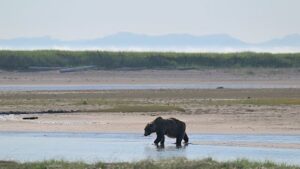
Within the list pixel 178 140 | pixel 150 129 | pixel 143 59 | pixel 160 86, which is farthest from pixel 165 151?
pixel 143 59

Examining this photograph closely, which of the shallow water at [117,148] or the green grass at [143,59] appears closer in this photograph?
the shallow water at [117,148]

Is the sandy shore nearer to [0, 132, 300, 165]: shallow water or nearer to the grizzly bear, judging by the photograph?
the grizzly bear

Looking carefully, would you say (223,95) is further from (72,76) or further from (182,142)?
(72,76)

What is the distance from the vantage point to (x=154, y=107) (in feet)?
103

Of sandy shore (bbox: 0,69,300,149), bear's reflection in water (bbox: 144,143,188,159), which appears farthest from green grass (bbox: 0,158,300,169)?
sandy shore (bbox: 0,69,300,149)

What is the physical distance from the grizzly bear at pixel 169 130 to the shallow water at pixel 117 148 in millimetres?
232

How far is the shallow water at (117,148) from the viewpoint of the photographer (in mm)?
20062

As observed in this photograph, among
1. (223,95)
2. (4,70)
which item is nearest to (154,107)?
(223,95)

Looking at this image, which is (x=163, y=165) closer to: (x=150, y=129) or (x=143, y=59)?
(x=150, y=129)

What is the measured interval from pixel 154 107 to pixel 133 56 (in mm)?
34079

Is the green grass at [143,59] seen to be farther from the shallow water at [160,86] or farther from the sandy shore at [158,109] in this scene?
the sandy shore at [158,109]

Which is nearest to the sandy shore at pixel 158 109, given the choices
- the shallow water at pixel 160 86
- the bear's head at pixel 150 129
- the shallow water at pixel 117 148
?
the shallow water at pixel 117 148

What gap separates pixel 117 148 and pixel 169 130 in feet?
6.50

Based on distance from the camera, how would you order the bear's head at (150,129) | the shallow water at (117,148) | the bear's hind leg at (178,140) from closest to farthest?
the shallow water at (117,148) < the bear's hind leg at (178,140) < the bear's head at (150,129)
